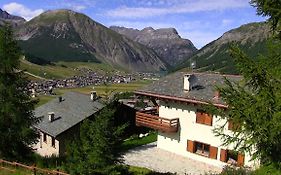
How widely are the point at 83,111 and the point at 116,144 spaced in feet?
81.9

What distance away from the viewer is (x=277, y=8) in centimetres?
1198

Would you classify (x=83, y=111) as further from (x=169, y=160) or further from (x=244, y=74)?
(x=244, y=74)

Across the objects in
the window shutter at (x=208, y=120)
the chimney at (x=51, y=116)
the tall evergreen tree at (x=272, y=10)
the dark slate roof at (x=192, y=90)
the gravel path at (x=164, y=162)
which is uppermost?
the tall evergreen tree at (x=272, y=10)

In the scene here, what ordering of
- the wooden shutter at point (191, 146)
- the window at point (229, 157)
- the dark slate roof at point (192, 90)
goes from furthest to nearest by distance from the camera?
the wooden shutter at point (191, 146)
the dark slate roof at point (192, 90)
the window at point (229, 157)

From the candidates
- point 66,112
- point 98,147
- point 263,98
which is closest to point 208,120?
point 98,147

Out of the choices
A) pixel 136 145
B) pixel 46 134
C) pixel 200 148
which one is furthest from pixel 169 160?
pixel 46 134

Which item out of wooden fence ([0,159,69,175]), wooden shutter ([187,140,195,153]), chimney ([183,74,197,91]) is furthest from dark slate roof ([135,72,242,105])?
wooden fence ([0,159,69,175])

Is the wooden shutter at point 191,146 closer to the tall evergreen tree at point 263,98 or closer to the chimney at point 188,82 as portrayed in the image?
the chimney at point 188,82

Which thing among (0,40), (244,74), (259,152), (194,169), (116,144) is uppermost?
(0,40)

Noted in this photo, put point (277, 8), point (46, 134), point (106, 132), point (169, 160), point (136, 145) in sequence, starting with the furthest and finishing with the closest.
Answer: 1. point (46, 134)
2. point (136, 145)
3. point (169, 160)
4. point (106, 132)
5. point (277, 8)

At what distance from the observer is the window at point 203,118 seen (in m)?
30.8

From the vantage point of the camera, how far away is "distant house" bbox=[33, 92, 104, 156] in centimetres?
4009

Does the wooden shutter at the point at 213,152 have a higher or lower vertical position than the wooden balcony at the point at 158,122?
lower

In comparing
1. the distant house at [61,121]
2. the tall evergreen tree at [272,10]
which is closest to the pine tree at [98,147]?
Result: the tall evergreen tree at [272,10]
